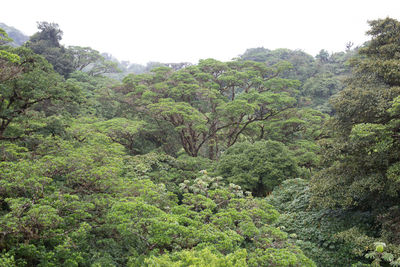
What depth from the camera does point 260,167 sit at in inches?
420

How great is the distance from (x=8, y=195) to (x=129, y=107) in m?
12.0

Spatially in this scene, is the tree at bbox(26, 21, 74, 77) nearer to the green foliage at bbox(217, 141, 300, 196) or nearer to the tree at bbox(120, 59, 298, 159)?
the tree at bbox(120, 59, 298, 159)

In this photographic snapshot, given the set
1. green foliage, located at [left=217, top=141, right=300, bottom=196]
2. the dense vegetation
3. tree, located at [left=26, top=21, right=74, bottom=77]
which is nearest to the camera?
the dense vegetation

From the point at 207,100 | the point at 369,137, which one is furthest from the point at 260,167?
the point at 207,100

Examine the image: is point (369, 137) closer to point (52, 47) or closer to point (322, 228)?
point (322, 228)

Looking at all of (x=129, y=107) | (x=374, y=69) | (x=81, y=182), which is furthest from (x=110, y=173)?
(x=129, y=107)

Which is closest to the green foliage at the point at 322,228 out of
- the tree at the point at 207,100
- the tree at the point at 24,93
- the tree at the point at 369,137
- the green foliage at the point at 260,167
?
the tree at the point at 369,137

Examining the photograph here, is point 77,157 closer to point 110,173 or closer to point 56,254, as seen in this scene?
point 110,173

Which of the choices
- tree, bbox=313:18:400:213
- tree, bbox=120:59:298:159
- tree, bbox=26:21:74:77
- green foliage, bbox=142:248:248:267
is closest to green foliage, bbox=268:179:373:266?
tree, bbox=313:18:400:213

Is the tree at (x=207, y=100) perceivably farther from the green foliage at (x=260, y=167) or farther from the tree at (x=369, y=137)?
the tree at (x=369, y=137)

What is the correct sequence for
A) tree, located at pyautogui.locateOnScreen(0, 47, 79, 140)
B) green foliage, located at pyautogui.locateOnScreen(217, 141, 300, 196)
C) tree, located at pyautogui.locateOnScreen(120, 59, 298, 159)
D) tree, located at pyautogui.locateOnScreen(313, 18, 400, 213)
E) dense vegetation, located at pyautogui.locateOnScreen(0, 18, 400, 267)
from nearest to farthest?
dense vegetation, located at pyautogui.locateOnScreen(0, 18, 400, 267) → tree, located at pyautogui.locateOnScreen(313, 18, 400, 213) → tree, located at pyautogui.locateOnScreen(0, 47, 79, 140) → green foliage, located at pyautogui.locateOnScreen(217, 141, 300, 196) → tree, located at pyautogui.locateOnScreen(120, 59, 298, 159)

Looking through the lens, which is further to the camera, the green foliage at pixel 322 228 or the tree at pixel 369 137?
the green foliage at pixel 322 228

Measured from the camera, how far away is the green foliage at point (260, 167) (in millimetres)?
10570

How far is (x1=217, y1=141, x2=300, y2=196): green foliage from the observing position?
1057cm
